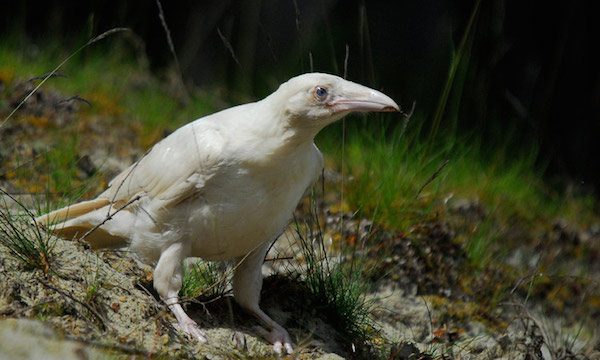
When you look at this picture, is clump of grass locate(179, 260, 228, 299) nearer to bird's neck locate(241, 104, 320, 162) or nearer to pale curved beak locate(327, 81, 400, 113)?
bird's neck locate(241, 104, 320, 162)

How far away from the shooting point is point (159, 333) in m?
4.15

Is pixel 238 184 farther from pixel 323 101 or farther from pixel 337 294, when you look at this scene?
pixel 337 294

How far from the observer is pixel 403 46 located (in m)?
9.94

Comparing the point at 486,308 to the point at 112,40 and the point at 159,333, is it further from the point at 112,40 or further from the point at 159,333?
the point at 112,40

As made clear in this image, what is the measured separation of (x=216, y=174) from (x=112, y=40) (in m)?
5.26

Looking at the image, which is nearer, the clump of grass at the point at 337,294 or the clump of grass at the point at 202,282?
the clump of grass at the point at 202,282

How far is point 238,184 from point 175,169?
1.14 ft

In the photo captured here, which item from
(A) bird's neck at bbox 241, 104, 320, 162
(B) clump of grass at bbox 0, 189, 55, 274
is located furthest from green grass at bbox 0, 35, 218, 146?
(A) bird's neck at bbox 241, 104, 320, 162

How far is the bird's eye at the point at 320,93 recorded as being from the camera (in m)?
4.34

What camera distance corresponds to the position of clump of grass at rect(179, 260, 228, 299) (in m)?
4.73

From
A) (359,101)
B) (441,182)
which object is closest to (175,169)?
(359,101)

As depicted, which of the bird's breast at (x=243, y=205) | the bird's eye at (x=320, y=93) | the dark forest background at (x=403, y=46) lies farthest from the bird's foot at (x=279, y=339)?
the dark forest background at (x=403, y=46)

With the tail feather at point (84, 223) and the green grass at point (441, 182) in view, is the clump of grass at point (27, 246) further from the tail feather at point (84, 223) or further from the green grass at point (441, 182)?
the green grass at point (441, 182)

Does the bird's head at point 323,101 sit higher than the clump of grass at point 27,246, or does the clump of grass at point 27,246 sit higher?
the bird's head at point 323,101
